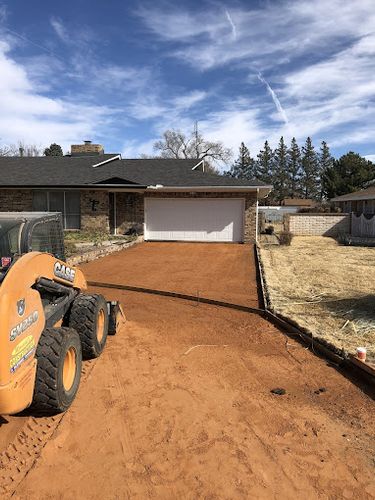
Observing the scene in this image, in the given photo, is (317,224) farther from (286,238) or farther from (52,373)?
(52,373)

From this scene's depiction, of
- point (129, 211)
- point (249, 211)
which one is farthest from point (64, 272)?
point (129, 211)

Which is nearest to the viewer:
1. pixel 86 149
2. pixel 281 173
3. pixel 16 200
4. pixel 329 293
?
pixel 329 293

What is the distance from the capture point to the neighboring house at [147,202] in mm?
20125

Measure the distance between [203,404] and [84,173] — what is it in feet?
64.6

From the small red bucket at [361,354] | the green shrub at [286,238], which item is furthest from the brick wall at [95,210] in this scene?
the small red bucket at [361,354]

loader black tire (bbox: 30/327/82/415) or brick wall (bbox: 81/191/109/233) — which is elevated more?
brick wall (bbox: 81/191/109/233)

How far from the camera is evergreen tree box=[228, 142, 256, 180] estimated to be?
82.7 metres

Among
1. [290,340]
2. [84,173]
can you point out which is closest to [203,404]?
[290,340]

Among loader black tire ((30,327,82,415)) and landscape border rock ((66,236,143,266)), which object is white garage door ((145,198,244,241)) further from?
loader black tire ((30,327,82,415))

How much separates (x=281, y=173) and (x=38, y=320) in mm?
77818

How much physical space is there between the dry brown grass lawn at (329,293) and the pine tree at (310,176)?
65.2 metres

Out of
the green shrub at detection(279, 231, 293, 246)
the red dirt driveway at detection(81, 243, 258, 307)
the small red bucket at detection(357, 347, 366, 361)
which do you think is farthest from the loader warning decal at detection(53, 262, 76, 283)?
the green shrub at detection(279, 231, 293, 246)

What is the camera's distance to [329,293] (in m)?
9.24

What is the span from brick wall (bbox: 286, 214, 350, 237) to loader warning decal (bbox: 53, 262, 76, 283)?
74.4 feet
